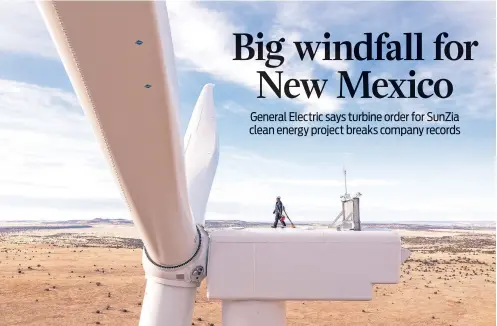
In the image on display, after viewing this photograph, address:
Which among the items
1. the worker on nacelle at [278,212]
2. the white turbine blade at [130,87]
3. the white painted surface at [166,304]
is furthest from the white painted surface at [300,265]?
the white turbine blade at [130,87]

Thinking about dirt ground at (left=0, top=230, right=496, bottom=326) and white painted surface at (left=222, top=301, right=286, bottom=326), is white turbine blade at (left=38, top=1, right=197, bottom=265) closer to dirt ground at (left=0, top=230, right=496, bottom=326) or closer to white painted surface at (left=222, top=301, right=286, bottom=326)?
white painted surface at (left=222, top=301, right=286, bottom=326)

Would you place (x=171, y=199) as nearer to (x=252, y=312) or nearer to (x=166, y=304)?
(x=166, y=304)

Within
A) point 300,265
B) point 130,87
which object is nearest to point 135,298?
point 300,265

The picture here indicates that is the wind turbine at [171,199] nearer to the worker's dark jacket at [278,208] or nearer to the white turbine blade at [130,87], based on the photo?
the white turbine blade at [130,87]

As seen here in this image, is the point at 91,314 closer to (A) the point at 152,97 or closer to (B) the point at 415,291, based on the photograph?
(B) the point at 415,291

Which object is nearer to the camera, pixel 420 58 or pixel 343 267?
pixel 343 267

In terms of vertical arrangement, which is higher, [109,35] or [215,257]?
[109,35]

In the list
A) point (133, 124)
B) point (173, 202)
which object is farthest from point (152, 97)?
point (173, 202)
